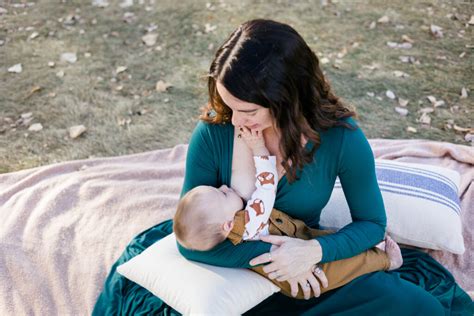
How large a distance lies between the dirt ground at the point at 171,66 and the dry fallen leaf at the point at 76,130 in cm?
3

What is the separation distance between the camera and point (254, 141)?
2426 mm

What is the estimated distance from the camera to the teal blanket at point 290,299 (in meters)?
2.64

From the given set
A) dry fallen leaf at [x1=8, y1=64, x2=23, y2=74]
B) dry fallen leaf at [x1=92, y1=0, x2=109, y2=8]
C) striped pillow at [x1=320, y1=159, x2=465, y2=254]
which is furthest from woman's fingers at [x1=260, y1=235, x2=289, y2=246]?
dry fallen leaf at [x1=92, y1=0, x2=109, y2=8]

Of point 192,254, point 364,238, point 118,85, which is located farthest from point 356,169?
point 118,85

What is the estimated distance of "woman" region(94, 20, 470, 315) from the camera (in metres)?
2.23

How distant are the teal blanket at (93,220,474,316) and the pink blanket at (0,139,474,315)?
16 centimetres

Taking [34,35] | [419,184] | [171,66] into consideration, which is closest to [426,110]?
[419,184]

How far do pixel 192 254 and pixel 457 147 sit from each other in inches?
92.6

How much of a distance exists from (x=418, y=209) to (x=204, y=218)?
1447mm

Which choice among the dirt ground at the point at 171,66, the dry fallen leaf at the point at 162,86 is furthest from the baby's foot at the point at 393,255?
the dry fallen leaf at the point at 162,86

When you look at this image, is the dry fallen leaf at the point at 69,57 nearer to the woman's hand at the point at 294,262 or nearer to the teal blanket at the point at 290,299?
the teal blanket at the point at 290,299

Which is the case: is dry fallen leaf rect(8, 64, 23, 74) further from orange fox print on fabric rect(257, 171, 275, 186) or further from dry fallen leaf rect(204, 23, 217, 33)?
orange fox print on fabric rect(257, 171, 275, 186)

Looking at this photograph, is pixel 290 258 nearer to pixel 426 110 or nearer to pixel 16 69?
pixel 426 110

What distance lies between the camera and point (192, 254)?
257 centimetres
